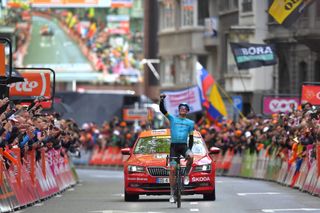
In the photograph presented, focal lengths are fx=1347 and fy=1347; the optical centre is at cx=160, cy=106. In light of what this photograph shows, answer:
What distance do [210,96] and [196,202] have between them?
23356 mm

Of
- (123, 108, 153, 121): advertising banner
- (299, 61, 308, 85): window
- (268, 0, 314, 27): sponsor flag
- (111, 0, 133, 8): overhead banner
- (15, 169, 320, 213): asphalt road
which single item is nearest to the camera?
(15, 169, 320, 213): asphalt road

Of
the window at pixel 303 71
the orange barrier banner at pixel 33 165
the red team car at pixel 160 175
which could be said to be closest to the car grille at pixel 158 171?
the red team car at pixel 160 175

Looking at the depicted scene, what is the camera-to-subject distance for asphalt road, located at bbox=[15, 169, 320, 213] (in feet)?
78.2

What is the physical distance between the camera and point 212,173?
87.4ft

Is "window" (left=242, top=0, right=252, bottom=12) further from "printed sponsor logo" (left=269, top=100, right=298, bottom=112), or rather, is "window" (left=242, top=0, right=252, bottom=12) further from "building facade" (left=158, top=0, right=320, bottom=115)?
"printed sponsor logo" (left=269, top=100, right=298, bottom=112)

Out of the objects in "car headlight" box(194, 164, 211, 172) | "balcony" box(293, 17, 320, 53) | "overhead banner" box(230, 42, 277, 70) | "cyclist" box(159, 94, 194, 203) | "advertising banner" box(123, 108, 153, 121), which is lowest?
"advertising banner" box(123, 108, 153, 121)

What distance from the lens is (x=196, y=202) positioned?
86.6ft

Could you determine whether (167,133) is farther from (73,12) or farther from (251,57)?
(73,12)

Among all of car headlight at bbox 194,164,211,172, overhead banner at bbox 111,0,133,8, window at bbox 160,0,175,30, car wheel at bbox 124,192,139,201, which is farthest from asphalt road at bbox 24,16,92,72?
car headlight at bbox 194,164,211,172

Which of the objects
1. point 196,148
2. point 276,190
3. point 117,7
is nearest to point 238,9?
point 117,7

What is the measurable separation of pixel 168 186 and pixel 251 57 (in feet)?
66.7

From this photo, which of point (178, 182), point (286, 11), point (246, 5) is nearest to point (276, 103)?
point (286, 11)

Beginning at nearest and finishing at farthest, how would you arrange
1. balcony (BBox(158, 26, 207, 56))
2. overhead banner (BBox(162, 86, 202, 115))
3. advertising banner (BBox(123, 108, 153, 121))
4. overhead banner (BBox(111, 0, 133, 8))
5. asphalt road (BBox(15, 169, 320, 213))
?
asphalt road (BBox(15, 169, 320, 213)) → overhead banner (BBox(162, 86, 202, 115)) → advertising banner (BBox(123, 108, 153, 121)) → balcony (BBox(158, 26, 207, 56)) → overhead banner (BBox(111, 0, 133, 8))

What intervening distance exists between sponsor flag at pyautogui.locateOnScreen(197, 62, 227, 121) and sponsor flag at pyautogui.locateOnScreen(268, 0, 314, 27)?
8.34 m
